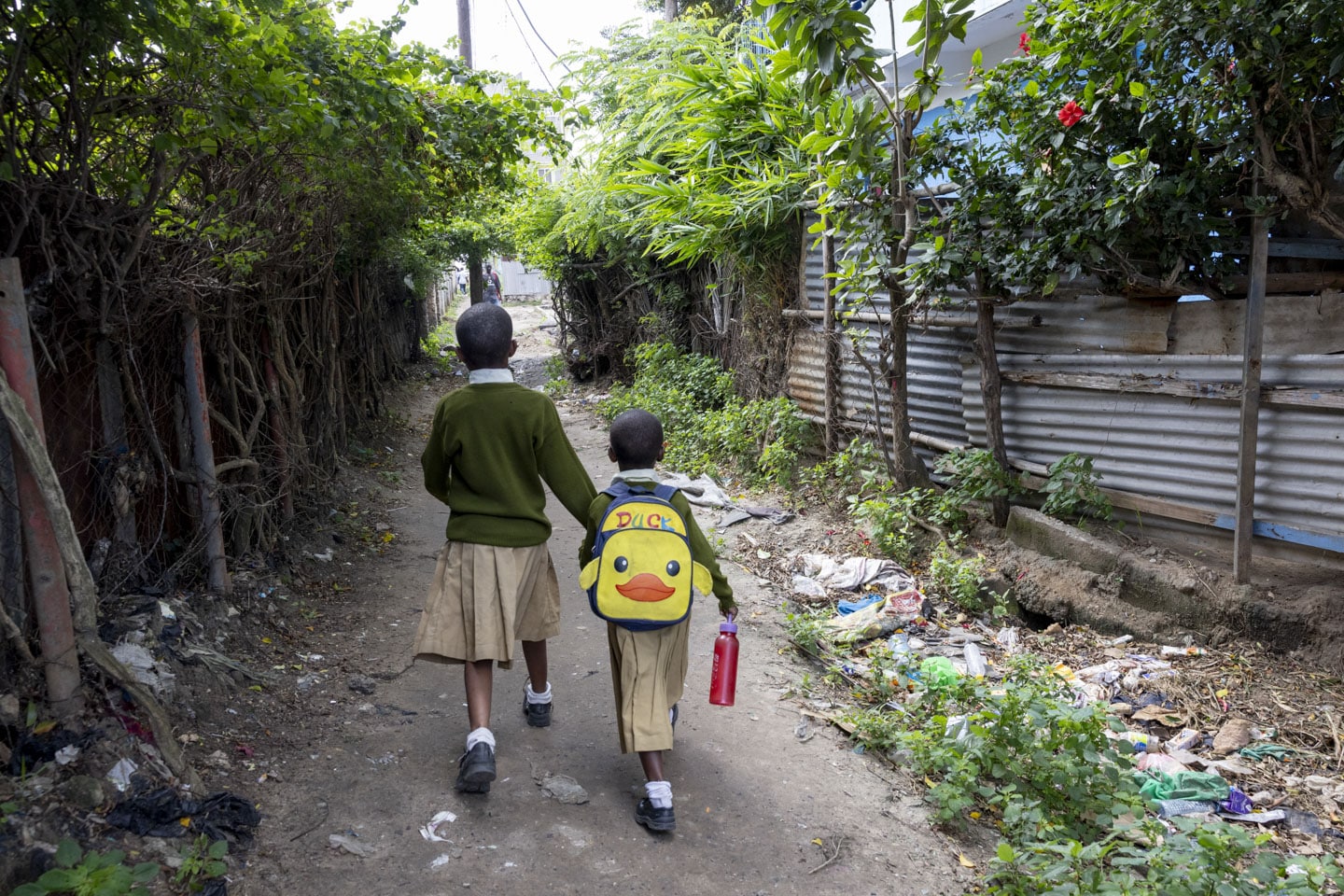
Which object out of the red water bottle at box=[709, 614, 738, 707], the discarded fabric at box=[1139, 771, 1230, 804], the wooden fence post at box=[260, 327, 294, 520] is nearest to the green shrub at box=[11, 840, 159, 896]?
the red water bottle at box=[709, 614, 738, 707]

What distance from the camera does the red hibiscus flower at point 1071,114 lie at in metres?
4.57

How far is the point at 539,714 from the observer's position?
11.9ft

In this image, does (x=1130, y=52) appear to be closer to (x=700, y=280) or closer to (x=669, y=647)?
(x=669, y=647)

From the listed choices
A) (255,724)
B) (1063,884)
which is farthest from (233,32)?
(1063,884)

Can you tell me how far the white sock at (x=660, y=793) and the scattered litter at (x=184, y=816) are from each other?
4.07ft

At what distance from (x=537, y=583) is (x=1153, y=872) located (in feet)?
6.94

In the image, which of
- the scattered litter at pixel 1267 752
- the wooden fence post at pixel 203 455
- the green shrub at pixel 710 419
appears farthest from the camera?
the green shrub at pixel 710 419

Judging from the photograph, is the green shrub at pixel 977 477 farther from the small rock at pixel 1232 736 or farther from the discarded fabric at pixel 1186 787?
the discarded fabric at pixel 1186 787

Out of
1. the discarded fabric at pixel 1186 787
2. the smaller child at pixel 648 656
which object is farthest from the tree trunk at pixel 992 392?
the smaller child at pixel 648 656

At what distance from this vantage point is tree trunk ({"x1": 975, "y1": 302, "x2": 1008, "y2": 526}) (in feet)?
18.4

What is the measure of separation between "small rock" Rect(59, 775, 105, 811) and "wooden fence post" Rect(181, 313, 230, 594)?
1.70 m

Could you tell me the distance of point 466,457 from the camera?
10.2 feet

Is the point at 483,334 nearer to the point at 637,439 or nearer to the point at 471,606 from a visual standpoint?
the point at 637,439

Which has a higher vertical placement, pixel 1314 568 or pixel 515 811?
pixel 1314 568
